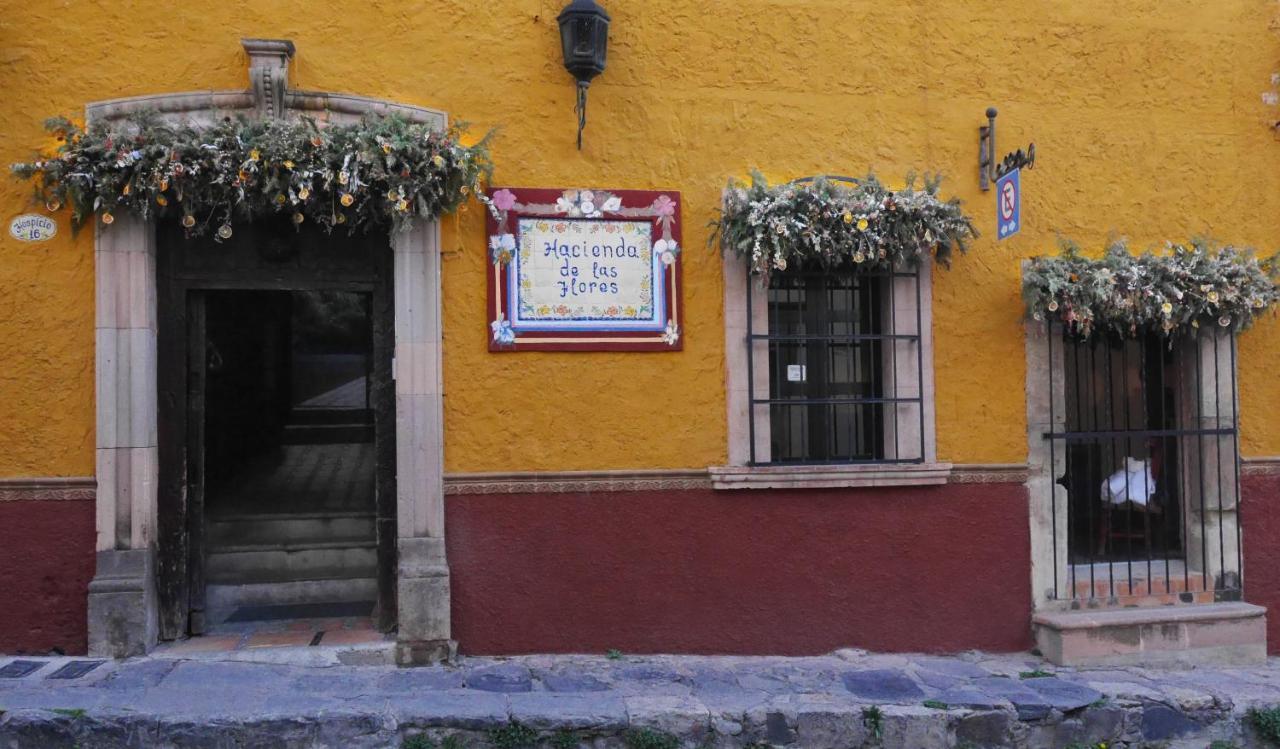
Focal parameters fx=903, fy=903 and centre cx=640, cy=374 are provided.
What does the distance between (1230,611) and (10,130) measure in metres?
8.03

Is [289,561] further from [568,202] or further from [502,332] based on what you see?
[568,202]

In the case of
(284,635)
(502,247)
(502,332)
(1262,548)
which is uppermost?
(502,247)

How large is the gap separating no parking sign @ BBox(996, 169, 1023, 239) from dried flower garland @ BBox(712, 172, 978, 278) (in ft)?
0.82

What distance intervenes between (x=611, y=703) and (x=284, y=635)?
7.02ft

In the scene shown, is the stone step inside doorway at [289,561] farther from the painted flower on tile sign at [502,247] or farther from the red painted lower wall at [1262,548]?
the red painted lower wall at [1262,548]

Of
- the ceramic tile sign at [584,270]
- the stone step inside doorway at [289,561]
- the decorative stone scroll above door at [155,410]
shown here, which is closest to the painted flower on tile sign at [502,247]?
the ceramic tile sign at [584,270]

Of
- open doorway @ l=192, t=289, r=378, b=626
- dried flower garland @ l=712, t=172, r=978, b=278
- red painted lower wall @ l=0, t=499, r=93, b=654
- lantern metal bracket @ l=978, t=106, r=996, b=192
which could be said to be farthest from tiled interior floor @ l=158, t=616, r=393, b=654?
lantern metal bracket @ l=978, t=106, r=996, b=192

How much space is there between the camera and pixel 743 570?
564 centimetres

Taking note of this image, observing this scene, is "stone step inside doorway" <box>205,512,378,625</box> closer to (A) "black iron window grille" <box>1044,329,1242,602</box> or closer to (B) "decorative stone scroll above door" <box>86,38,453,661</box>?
(B) "decorative stone scroll above door" <box>86,38,453,661</box>

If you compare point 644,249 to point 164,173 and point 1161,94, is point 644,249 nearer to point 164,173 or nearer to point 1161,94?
point 164,173

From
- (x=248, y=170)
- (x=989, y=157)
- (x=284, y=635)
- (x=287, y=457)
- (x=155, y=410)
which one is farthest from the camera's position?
(x=287, y=457)

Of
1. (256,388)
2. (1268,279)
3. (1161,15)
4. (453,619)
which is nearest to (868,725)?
(453,619)

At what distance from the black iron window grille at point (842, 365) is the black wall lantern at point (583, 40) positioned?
1668 millimetres

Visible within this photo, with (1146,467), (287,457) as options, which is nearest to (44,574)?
(287,457)
